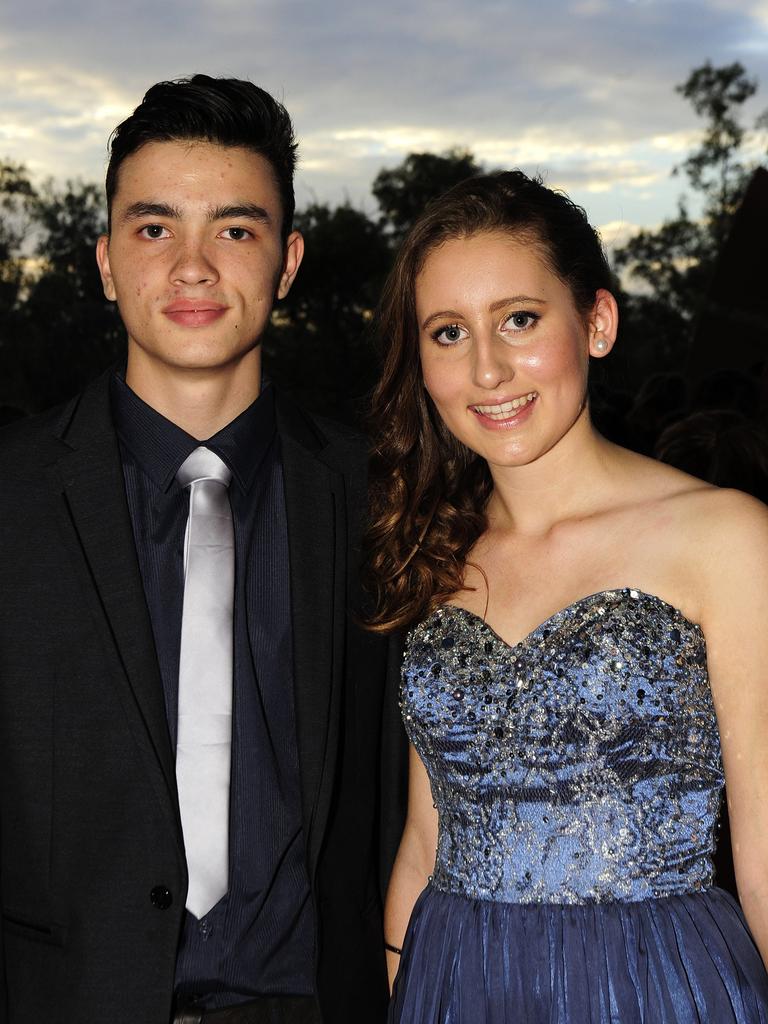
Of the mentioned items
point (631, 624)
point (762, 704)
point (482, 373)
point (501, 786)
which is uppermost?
point (482, 373)

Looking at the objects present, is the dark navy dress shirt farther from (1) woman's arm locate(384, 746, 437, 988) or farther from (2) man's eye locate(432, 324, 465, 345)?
(2) man's eye locate(432, 324, 465, 345)

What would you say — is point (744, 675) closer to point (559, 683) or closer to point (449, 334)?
point (559, 683)

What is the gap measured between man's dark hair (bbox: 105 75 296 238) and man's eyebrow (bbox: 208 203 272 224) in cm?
11

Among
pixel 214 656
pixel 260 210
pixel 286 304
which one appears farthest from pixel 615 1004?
pixel 286 304

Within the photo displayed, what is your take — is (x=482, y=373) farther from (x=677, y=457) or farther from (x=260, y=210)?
(x=677, y=457)

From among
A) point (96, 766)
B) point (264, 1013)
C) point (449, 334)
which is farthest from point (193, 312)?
point (264, 1013)

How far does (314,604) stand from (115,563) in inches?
16.9

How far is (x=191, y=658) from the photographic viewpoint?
2479mm

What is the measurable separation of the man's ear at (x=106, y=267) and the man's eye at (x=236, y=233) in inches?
11.3

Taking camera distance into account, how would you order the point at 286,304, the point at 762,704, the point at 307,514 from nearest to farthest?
the point at 762,704 < the point at 307,514 < the point at 286,304

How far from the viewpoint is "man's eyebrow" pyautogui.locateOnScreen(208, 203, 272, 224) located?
2.73m

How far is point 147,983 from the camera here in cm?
236

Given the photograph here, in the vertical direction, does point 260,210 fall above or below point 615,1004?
above

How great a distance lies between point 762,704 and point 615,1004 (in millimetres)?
639
